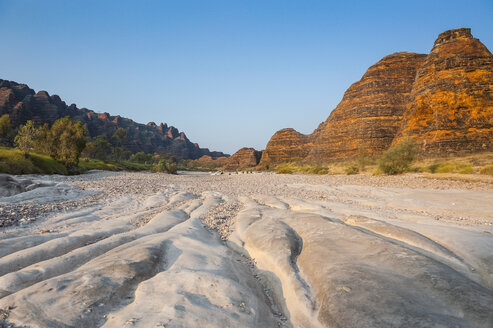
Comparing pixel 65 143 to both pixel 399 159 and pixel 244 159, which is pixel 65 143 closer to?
pixel 399 159

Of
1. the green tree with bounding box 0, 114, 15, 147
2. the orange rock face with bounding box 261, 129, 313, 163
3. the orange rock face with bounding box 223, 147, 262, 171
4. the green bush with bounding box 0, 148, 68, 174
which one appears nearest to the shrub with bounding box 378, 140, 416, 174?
the green bush with bounding box 0, 148, 68, 174

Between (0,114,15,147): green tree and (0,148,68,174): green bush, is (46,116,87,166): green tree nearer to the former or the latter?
(0,148,68,174): green bush

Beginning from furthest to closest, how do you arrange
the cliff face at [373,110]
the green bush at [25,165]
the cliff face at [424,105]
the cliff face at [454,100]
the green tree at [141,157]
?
the green tree at [141,157]
the cliff face at [373,110]
the cliff face at [424,105]
the cliff face at [454,100]
the green bush at [25,165]

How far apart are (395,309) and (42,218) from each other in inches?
346

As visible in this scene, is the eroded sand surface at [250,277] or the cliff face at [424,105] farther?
the cliff face at [424,105]

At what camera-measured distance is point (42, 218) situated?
21.5 feet

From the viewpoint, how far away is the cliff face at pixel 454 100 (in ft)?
113

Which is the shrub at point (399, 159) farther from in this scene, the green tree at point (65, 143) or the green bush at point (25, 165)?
the green tree at point (65, 143)

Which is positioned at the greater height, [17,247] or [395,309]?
[395,309]

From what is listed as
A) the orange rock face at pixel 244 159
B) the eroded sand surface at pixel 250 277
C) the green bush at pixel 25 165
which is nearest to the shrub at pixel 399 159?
the eroded sand surface at pixel 250 277

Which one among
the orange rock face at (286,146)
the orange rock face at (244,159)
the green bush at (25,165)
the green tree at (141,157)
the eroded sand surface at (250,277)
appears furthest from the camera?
the orange rock face at (244,159)

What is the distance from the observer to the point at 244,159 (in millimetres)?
166750

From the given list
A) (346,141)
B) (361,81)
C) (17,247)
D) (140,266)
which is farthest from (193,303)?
(361,81)

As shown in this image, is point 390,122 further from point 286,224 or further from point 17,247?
point 17,247
